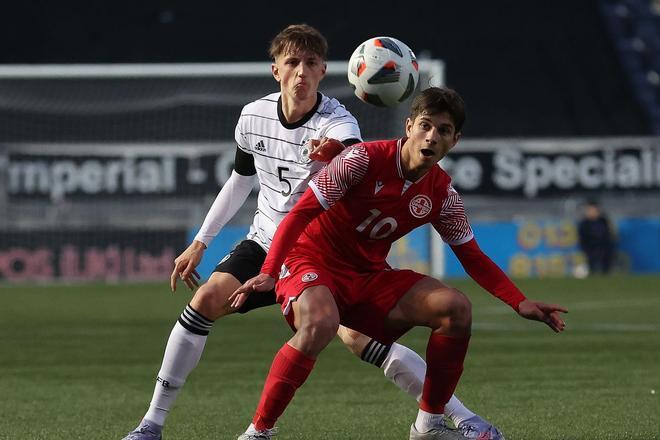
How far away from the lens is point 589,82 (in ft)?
96.6

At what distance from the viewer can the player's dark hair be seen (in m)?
5.95

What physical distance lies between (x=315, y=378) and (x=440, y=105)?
3.89 metres

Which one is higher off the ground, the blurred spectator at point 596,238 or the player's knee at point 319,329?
the player's knee at point 319,329

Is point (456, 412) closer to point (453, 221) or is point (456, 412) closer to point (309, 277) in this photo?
point (453, 221)

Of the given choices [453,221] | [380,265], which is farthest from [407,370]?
[453,221]

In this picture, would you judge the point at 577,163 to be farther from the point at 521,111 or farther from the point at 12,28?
the point at 12,28

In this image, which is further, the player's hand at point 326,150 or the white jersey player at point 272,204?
the white jersey player at point 272,204

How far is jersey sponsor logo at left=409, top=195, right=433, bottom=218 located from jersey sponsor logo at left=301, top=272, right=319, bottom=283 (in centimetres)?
51

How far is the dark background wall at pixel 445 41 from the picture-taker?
2848 cm

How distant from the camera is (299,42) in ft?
21.7

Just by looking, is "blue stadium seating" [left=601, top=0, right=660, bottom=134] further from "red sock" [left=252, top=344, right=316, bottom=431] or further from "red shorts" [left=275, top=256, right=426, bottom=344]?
"red sock" [left=252, top=344, right=316, bottom=431]

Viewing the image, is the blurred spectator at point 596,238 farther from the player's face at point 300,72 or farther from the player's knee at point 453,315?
the player's knee at point 453,315

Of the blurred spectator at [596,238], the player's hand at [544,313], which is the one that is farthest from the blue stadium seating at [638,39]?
the player's hand at [544,313]

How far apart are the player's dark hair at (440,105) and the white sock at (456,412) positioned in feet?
4.30
